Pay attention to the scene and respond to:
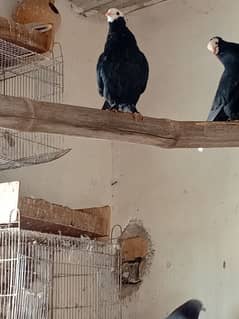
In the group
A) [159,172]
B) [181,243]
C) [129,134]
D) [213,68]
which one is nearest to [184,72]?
[213,68]

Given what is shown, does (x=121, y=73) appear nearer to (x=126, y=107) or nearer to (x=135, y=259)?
(x=126, y=107)

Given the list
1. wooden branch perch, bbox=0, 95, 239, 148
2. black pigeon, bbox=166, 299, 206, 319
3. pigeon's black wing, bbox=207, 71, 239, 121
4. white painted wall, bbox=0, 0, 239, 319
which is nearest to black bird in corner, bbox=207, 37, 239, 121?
pigeon's black wing, bbox=207, 71, 239, 121

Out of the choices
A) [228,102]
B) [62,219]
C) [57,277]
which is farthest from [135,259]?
[228,102]

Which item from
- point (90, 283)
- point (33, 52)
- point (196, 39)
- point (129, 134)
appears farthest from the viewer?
point (196, 39)

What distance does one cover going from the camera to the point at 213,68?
2439 mm

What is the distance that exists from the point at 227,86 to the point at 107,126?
48cm

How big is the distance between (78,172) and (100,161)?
4.9 inches

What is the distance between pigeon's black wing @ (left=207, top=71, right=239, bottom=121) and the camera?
6.19ft

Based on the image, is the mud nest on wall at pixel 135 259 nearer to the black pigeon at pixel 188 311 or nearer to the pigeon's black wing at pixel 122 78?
the black pigeon at pixel 188 311

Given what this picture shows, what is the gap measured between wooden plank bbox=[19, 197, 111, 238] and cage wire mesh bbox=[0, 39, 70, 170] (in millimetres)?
209

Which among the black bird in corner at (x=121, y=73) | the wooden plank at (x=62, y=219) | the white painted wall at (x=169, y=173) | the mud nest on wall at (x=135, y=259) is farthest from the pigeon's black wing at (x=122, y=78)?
the mud nest on wall at (x=135, y=259)

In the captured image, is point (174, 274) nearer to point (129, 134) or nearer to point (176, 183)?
point (176, 183)

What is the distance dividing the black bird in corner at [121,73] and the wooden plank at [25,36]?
279 mm

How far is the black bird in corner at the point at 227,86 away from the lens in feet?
6.20
